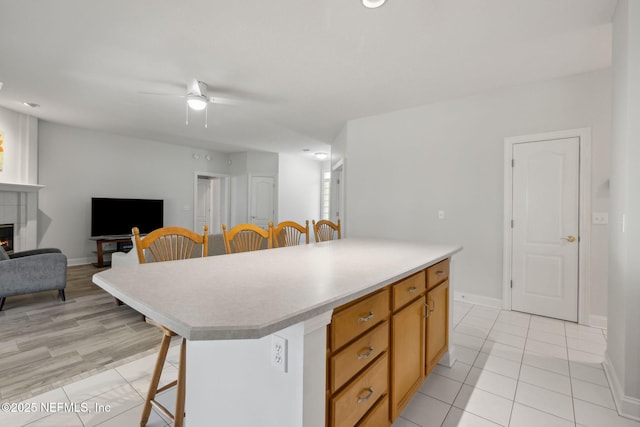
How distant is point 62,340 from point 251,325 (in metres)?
2.83

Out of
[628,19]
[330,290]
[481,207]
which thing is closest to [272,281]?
[330,290]

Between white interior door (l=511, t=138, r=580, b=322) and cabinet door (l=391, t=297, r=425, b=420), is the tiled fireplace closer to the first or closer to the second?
cabinet door (l=391, t=297, r=425, b=420)

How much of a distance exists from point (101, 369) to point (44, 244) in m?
4.59

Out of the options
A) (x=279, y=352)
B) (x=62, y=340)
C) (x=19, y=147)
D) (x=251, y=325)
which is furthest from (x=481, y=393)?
(x=19, y=147)

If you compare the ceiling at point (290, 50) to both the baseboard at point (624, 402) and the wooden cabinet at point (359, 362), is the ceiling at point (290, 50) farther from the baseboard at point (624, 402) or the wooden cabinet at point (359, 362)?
the baseboard at point (624, 402)

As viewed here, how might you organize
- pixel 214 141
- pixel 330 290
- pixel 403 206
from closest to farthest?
1. pixel 330 290
2. pixel 403 206
3. pixel 214 141

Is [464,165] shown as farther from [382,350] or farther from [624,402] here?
[382,350]

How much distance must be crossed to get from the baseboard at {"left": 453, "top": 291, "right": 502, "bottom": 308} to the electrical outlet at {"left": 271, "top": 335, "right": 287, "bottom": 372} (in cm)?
340

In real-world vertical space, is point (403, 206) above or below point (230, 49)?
below

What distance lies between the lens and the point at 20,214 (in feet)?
15.7

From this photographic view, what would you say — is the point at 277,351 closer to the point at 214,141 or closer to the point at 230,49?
the point at 230,49

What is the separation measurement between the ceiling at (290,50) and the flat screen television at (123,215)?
201 centimetres

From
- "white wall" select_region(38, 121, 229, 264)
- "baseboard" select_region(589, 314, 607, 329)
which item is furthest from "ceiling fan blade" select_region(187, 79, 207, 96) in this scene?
"baseboard" select_region(589, 314, 607, 329)

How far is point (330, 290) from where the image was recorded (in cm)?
100
